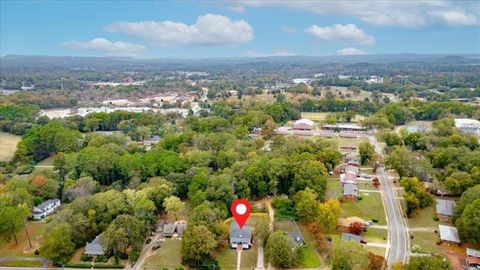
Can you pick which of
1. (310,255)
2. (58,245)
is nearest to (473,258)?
(310,255)

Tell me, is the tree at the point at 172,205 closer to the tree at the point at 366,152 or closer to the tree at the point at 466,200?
the tree at the point at 466,200

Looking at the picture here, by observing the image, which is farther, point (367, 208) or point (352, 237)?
point (367, 208)

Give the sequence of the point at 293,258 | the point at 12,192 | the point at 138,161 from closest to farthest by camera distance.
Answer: the point at 293,258 < the point at 12,192 < the point at 138,161

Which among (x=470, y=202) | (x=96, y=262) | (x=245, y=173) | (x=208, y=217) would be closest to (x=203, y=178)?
(x=245, y=173)

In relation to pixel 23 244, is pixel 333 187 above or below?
above

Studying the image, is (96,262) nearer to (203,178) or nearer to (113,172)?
(203,178)

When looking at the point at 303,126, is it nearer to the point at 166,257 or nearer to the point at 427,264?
the point at 166,257

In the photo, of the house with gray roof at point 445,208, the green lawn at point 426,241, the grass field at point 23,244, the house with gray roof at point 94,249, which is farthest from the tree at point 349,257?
the grass field at point 23,244
